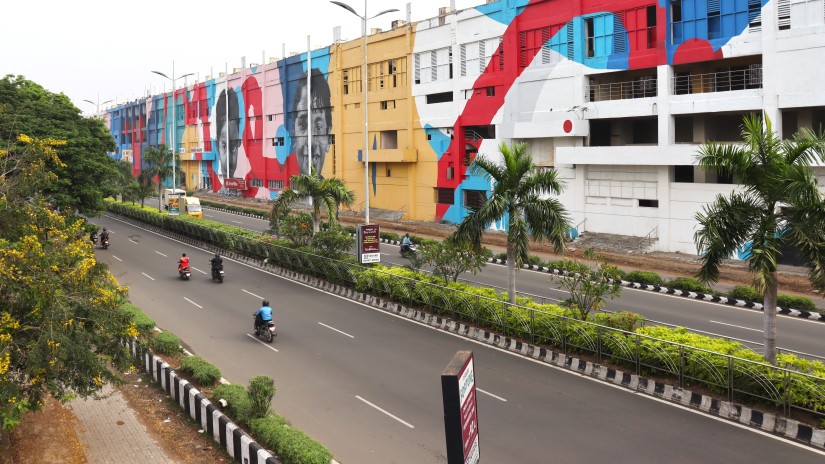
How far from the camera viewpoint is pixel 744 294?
2384 centimetres

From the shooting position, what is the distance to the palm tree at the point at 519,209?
1897cm

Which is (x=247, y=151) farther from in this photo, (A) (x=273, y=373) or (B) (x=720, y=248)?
(B) (x=720, y=248)

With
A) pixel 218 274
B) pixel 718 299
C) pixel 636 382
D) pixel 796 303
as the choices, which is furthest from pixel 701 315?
pixel 218 274

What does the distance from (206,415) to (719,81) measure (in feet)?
100

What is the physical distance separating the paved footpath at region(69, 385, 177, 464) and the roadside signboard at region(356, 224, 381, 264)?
12.0 m

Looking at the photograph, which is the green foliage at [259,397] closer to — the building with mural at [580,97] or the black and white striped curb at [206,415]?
the black and white striped curb at [206,415]

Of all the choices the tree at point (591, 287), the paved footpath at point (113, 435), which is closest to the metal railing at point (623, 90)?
the tree at point (591, 287)

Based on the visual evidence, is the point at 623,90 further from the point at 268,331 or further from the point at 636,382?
the point at 636,382

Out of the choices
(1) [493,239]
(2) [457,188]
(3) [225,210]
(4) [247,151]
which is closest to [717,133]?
(1) [493,239]

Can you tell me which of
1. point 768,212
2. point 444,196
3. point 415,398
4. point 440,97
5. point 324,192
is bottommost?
point 415,398

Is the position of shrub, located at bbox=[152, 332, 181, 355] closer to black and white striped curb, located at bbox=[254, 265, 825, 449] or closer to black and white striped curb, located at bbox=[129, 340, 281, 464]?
black and white striped curb, located at bbox=[129, 340, 281, 464]

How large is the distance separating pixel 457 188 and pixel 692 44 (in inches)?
728

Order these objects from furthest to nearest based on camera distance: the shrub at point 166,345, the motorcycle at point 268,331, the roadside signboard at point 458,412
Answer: the motorcycle at point 268,331 < the shrub at point 166,345 < the roadside signboard at point 458,412

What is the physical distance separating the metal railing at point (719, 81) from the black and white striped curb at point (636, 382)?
767 inches
